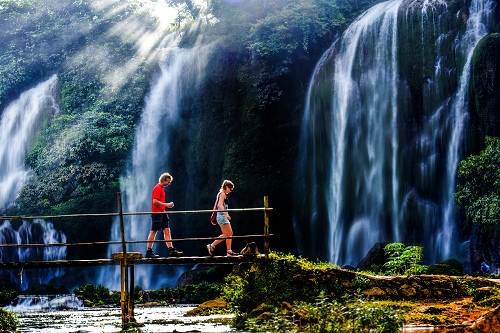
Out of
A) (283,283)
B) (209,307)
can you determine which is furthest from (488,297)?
(209,307)

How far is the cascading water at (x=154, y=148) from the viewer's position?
27484 millimetres

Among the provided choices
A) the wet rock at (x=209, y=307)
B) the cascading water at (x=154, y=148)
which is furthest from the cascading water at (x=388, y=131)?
the wet rock at (x=209, y=307)

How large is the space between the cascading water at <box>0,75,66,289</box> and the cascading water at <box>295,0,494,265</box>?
35.2 feet

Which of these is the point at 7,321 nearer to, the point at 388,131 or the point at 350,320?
the point at 350,320

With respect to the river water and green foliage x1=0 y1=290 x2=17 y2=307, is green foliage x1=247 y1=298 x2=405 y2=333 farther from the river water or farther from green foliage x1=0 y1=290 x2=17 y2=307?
green foliage x1=0 y1=290 x2=17 y2=307

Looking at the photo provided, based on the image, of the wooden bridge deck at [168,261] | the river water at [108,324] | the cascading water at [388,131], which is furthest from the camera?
the cascading water at [388,131]

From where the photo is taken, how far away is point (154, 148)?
93.8ft

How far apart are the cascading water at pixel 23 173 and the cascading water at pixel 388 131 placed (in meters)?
10.7

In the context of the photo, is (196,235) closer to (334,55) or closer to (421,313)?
(334,55)

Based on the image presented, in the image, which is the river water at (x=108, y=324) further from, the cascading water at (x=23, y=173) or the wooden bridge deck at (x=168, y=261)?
the cascading water at (x=23, y=173)

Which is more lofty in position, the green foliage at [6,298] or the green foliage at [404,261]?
the green foliage at [404,261]

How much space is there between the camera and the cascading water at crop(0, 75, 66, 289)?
27516 mm

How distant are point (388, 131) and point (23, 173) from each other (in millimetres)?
17296

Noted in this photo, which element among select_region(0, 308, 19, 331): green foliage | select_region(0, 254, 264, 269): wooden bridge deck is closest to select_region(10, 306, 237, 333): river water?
select_region(0, 308, 19, 331): green foliage
